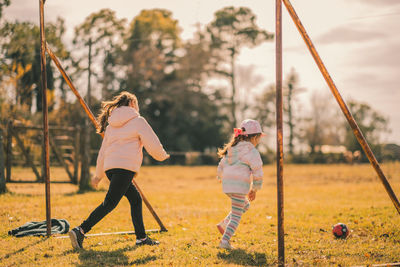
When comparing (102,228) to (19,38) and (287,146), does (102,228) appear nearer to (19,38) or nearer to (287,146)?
(19,38)

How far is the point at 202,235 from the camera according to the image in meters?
6.49

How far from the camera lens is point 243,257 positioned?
5008 millimetres

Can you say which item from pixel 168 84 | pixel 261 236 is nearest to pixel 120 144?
pixel 261 236

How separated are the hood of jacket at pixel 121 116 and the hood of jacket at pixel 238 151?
4.28 feet

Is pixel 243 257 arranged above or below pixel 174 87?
below

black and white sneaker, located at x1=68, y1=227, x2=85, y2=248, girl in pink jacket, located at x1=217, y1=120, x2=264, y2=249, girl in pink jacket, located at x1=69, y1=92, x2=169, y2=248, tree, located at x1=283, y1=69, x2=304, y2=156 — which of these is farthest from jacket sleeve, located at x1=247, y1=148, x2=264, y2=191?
tree, located at x1=283, y1=69, x2=304, y2=156

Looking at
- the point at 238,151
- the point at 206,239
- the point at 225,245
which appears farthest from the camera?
the point at 206,239

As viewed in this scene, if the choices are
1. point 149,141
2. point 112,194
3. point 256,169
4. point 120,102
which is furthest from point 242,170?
point 120,102

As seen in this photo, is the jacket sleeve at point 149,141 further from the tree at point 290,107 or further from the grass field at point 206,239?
the tree at point 290,107

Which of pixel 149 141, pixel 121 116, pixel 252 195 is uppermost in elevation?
pixel 121 116

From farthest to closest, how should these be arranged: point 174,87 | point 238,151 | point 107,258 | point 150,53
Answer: point 174,87
point 150,53
point 238,151
point 107,258

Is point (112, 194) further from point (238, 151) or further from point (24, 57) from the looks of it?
point (24, 57)

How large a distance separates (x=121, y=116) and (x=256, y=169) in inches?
70.5

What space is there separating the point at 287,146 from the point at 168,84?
2002 cm
